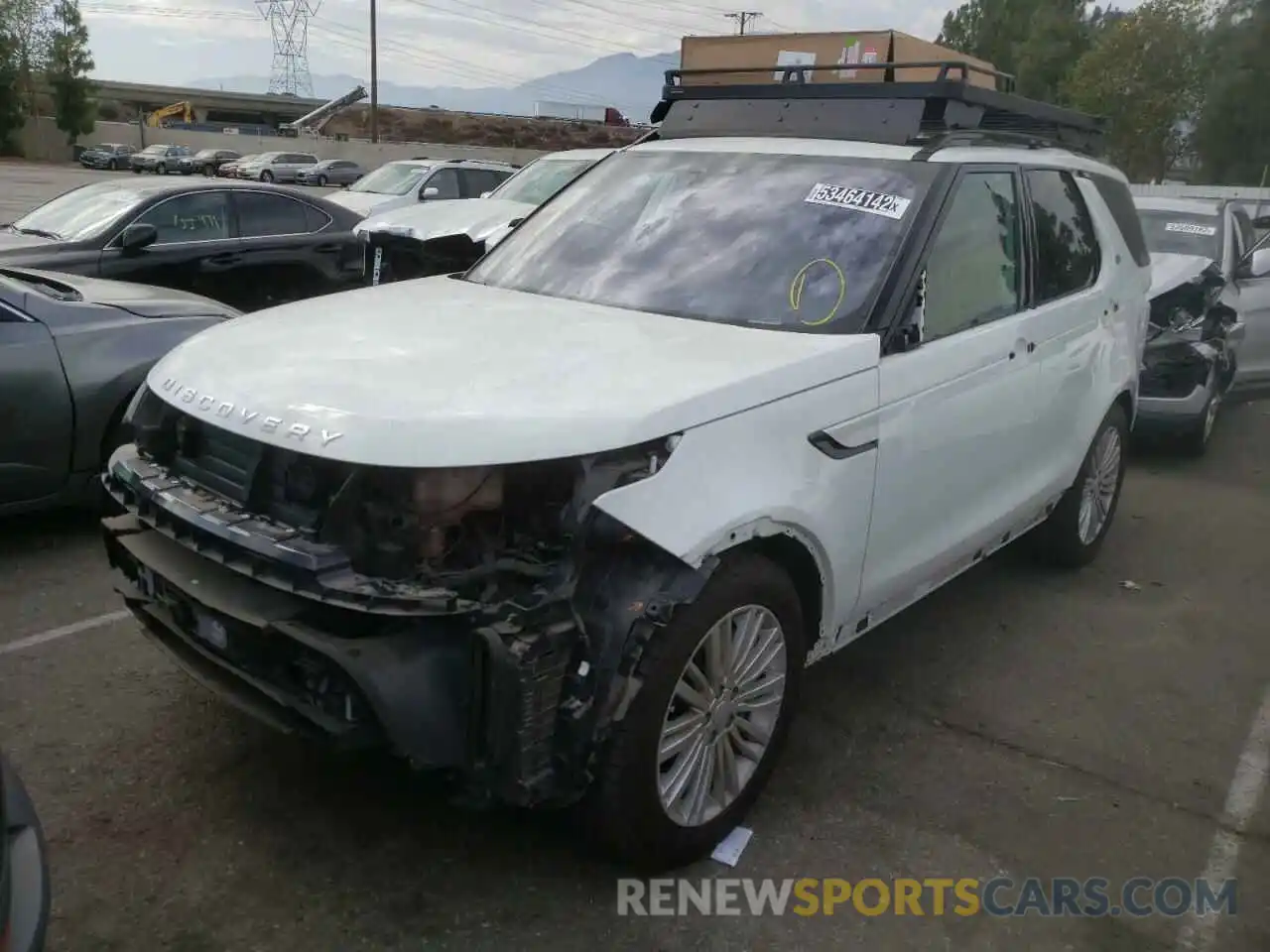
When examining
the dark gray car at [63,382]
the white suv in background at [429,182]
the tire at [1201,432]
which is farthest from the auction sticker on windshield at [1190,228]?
the white suv in background at [429,182]

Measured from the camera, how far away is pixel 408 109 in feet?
267

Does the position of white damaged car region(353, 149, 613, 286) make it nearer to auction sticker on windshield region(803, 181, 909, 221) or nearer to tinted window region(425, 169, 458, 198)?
tinted window region(425, 169, 458, 198)

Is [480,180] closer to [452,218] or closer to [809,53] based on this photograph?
[452,218]

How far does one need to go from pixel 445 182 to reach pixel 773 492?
519 inches

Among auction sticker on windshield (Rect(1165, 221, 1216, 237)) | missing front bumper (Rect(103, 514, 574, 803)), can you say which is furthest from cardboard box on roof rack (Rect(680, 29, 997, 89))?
auction sticker on windshield (Rect(1165, 221, 1216, 237))

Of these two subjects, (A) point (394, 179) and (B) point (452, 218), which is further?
(A) point (394, 179)

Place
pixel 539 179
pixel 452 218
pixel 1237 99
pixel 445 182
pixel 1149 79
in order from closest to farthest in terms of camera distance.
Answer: pixel 452 218 → pixel 539 179 → pixel 445 182 → pixel 1237 99 → pixel 1149 79

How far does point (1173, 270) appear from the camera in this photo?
8094 millimetres

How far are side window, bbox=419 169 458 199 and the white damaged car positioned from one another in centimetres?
327

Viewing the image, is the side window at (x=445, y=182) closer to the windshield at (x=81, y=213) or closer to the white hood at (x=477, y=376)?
the windshield at (x=81, y=213)

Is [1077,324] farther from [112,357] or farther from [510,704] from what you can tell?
[112,357]

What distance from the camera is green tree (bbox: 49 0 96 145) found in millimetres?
59031

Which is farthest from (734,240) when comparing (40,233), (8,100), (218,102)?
(218,102)

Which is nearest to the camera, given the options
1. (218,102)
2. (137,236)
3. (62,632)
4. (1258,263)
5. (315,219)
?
(62,632)
